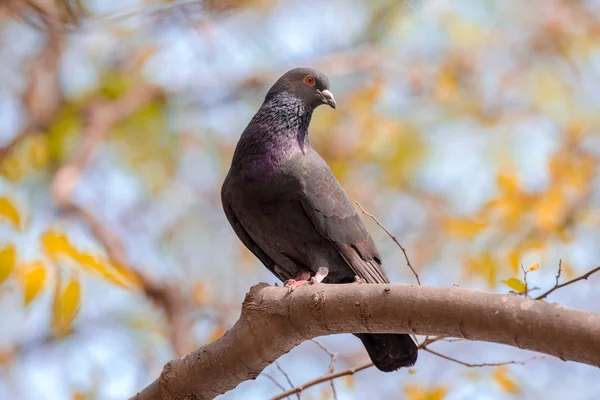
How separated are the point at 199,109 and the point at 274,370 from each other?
17.2 feet

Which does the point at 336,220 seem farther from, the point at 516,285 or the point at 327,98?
the point at 516,285

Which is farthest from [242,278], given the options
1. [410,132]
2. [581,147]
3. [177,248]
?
[581,147]

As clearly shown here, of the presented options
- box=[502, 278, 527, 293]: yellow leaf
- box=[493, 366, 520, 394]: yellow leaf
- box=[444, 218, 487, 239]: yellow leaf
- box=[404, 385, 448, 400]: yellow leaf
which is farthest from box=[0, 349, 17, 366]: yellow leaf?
box=[502, 278, 527, 293]: yellow leaf

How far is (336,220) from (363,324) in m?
1.80

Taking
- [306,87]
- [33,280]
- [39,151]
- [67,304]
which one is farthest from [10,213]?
[39,151]

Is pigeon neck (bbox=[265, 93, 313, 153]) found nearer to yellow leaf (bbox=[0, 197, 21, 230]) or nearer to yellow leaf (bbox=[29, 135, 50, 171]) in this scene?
yellow leaf (bbox=[0, 197, 21, 230])

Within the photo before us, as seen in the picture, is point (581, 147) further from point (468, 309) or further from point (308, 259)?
point (468, 309)

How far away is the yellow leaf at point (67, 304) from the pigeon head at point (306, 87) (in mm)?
2637

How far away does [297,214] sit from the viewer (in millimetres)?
5129

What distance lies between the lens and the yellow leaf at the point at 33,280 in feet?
12.6

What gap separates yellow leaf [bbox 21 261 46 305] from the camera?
3.84 m

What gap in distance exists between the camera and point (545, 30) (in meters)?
12.3

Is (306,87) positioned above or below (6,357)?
above

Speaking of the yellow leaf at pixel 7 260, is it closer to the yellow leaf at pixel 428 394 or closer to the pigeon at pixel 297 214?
the pigeon at pixel 297 214
